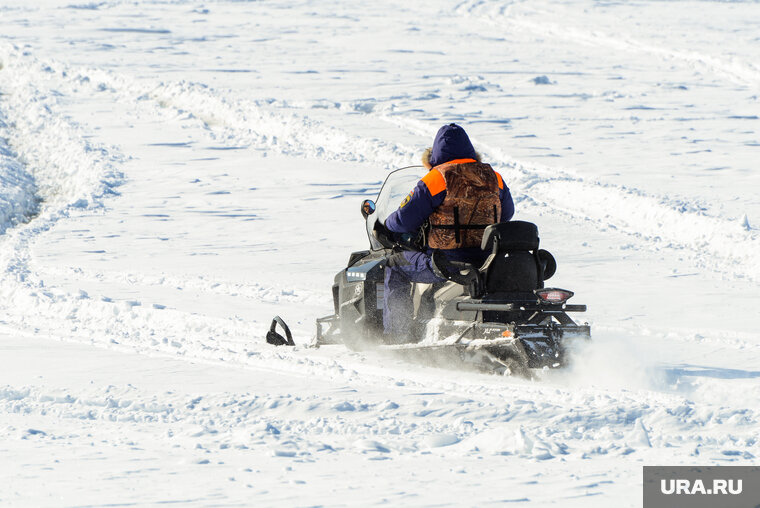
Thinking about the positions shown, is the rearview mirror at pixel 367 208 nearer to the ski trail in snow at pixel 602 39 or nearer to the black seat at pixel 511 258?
the black seat at pixel 511 258

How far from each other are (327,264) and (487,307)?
11.6 ft

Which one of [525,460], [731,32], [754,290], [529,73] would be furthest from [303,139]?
[731,32]

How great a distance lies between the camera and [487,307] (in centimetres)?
495

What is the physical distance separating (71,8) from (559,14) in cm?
1597

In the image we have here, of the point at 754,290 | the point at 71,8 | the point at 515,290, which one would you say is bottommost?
the point at 754,290

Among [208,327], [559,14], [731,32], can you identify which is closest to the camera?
[208,327]

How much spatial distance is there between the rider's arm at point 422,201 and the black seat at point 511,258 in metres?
0.34

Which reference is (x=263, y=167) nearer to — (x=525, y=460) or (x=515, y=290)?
(x=515, y=290)

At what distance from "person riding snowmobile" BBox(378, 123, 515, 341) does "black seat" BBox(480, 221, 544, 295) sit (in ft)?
0.79

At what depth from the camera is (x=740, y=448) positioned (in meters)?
3.60

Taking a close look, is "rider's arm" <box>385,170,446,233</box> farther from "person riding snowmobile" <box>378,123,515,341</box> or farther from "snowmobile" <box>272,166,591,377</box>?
"snowmobile" <box>272,166,591,377</box>

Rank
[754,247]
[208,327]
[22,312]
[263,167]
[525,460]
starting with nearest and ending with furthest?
1. [525,460]
2. [208,327]
3. [22,312]
4. [754,247]
5. [263,167]

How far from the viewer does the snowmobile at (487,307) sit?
16.1ft

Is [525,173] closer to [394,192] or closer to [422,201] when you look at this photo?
[394,192]
